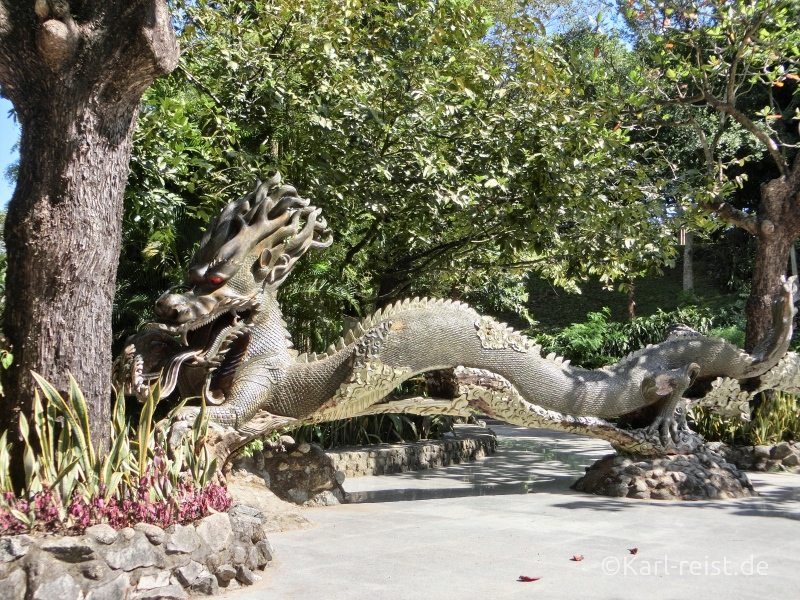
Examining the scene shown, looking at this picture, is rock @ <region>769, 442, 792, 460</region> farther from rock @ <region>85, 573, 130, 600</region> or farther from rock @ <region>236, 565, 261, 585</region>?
rock @ <region>85, 573, 130, 600</region>

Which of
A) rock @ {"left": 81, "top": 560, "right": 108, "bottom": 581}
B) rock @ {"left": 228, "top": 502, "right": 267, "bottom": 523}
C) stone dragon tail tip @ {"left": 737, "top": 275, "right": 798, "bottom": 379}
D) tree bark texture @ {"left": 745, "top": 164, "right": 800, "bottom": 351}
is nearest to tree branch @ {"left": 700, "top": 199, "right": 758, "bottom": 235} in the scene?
tree bark texture @ {"left": 745, "top": 164, "right": 800, "bottom": 351}

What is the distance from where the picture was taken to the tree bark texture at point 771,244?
1098cm

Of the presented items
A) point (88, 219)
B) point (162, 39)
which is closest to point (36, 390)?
point (88, 219)

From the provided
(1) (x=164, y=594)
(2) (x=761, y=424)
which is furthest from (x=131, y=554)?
(2) (x=761, y=424)

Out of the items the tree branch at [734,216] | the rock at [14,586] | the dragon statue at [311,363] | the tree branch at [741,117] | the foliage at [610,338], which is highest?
the tree branch at [741,117]

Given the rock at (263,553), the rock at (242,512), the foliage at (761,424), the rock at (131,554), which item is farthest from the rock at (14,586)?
the foliage at (761,424)

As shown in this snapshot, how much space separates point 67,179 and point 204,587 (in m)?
→ 2.46

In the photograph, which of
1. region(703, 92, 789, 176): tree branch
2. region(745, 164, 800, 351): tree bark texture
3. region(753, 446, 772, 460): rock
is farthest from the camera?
region(745, 164, 800, 351): tree bark texture

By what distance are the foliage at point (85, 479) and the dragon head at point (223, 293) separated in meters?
1.38

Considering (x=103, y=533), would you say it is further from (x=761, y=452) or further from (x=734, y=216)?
(x=734, y=216)

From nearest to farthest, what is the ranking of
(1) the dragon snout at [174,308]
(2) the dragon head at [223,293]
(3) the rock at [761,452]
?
1. (1) the dragon snout at [174,308]
2. (2) the dragon head at [223,293]
3. (3) the rock at [761,452]

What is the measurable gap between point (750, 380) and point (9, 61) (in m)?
8.08

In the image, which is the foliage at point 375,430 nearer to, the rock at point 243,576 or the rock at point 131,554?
the rock at point 243,576

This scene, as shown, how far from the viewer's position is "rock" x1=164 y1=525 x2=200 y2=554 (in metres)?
4.29
